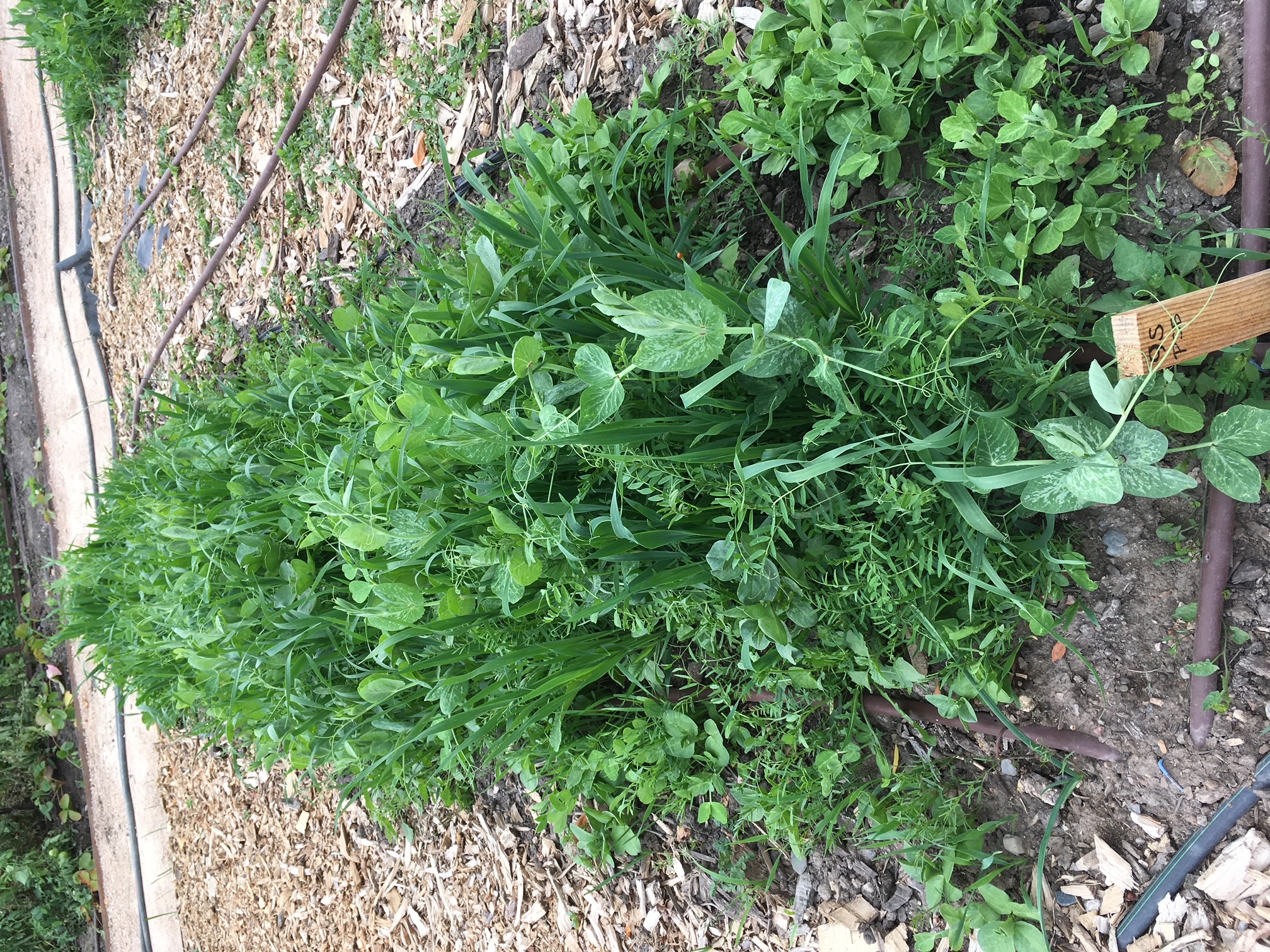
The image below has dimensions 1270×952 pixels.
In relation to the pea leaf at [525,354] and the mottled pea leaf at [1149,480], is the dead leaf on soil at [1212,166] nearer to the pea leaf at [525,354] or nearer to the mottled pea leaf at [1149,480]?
the mottled pea leaf at [1149,480]

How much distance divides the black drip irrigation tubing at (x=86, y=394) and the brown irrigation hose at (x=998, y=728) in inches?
154

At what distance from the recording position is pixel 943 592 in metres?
1.56

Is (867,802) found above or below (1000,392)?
below

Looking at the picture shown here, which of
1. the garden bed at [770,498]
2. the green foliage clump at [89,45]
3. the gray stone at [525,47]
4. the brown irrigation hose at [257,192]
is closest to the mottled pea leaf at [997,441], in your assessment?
the garden bed at [770,498]

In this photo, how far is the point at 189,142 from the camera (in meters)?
3.55

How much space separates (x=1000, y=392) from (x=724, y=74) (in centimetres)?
89

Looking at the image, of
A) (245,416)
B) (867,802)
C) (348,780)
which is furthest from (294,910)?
(867,802)

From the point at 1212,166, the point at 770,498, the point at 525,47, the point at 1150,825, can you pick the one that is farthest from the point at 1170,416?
the point at 525,47

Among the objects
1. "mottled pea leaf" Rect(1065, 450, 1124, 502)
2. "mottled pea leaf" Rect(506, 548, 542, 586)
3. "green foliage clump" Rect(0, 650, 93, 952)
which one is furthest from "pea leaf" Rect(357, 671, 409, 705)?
"green foliage clump" Rect(0, 650, 93, 952)

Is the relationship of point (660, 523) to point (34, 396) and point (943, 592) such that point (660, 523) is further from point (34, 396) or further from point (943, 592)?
point (34, 396)

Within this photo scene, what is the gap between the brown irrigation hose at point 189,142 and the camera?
10.7 feet

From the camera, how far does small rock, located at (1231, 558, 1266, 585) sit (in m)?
1.34

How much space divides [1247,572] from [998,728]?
0.51 metres

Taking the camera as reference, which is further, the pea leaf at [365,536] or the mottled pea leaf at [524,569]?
the pea leaf at [365,536]
